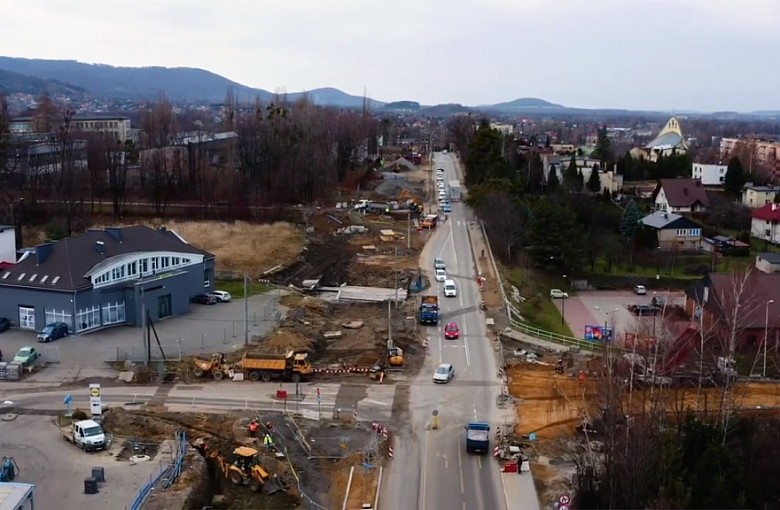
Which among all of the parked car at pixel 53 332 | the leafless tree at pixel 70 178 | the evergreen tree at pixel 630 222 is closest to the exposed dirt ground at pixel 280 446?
the parked car at pixel 53 332

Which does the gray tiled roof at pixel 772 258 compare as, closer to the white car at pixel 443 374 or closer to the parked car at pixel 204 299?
the white car at pixel 443 374

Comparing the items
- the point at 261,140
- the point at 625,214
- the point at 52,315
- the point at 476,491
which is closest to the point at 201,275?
the point at 52,315

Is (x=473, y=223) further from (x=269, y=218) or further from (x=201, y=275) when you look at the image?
(x=201, y=275)

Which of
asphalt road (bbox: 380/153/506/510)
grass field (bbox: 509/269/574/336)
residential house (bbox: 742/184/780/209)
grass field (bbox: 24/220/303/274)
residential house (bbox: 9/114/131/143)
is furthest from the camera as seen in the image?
residential house (bbox: 9/114/131/143)

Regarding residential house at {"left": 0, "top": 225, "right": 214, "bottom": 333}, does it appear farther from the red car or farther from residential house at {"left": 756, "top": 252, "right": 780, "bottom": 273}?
residential house at {"left": 756, "top": 252, "right": 780, "bottom": 273}

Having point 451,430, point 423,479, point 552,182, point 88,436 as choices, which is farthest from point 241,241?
point 423,479

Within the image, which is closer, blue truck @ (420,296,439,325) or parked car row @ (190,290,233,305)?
blue truck @ (420,296,439,325)

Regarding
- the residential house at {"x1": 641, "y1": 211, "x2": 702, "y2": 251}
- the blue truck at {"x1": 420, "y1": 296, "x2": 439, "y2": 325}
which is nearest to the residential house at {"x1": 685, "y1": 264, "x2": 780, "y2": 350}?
the blue truck at {"x1": 420, "y1": 296, "x2": 439, "y2": 325}
